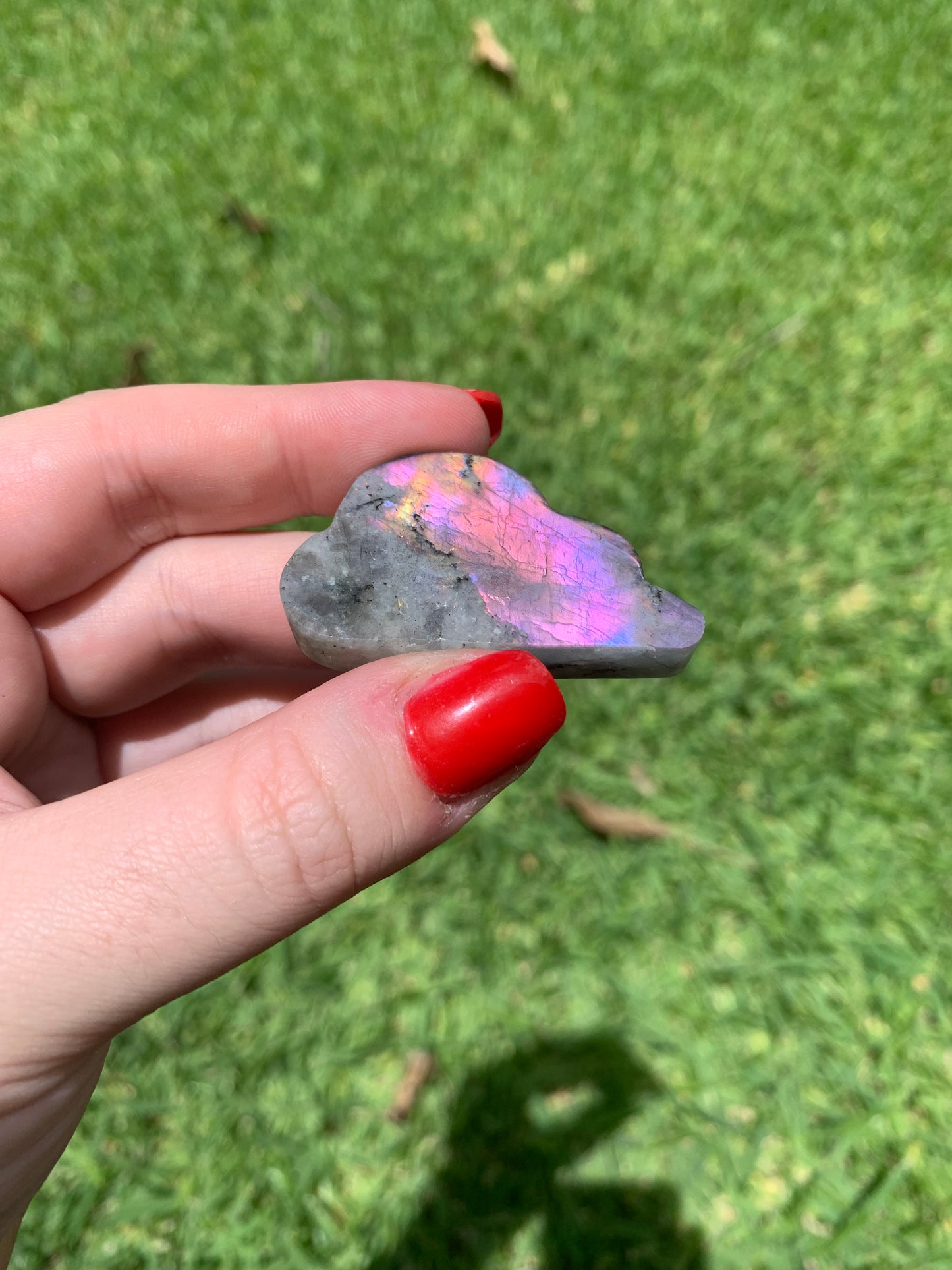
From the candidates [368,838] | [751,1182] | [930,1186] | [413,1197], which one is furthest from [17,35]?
[930,1186]

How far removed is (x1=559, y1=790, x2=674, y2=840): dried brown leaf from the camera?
2.74 meters

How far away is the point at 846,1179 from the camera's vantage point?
92.1 inches

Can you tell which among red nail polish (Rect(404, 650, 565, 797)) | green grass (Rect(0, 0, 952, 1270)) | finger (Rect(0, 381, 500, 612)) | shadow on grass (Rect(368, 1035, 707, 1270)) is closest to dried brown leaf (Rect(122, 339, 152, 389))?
green grass (Rect(0, 0, 952, 1270))

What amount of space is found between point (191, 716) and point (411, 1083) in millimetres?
1250

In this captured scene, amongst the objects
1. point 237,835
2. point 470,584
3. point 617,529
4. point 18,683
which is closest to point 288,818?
point 237,835

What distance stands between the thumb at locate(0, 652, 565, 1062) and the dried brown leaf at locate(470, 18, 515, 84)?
12.5 ft

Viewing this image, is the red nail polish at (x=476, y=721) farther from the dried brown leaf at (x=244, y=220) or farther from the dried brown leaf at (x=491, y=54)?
the dried brown leaf at (x=491, y=54)

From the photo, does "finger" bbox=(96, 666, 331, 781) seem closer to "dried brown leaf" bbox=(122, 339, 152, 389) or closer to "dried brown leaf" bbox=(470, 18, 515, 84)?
"dried brown leaf" bbox=(122, 339, 152, 389)

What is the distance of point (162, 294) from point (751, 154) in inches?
109

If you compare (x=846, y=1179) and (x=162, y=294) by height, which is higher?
(x=162, y=294)

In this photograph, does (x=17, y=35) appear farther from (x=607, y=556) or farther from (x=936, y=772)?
(x=936, y=772)

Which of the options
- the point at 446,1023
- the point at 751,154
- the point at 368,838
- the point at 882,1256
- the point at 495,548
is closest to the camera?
the point at 368,838

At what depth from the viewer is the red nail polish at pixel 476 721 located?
128cm

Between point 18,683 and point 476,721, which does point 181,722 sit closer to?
point 18,683
